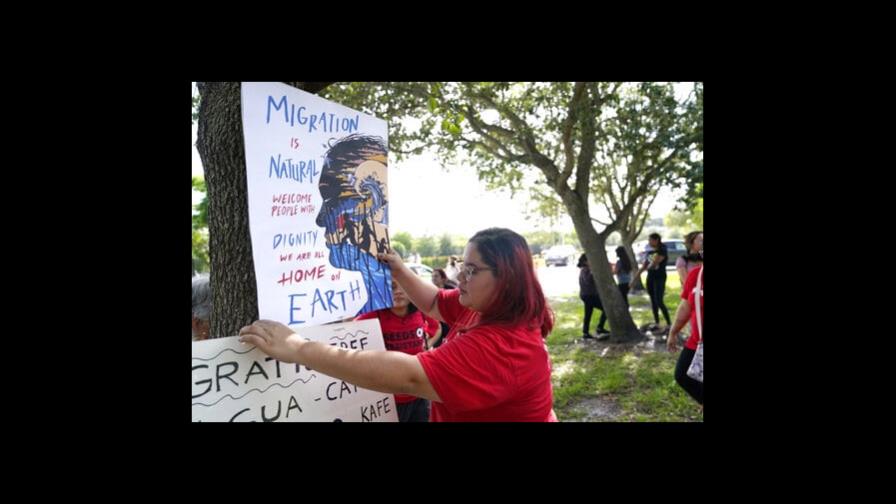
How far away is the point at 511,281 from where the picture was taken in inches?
72.1

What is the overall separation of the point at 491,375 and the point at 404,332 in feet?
5.50

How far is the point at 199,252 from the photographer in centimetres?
2394

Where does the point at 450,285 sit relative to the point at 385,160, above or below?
below

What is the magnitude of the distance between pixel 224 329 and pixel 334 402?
0.62 meters

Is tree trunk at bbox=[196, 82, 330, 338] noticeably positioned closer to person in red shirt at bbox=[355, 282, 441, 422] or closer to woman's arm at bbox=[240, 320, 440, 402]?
woman's arm at bbox=[240, 320, 440, 402]

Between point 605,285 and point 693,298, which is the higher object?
point 693,298

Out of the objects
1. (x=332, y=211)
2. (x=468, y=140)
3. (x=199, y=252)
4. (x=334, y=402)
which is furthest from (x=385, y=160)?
(x=199, y=252)

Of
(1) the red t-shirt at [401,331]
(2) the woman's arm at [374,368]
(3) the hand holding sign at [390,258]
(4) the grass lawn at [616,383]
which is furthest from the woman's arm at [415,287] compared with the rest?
(4) the grass lawn at [616,383]

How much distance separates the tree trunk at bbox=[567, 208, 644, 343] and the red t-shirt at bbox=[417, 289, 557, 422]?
7.33 meters

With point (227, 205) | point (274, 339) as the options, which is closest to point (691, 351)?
point (274, 339)

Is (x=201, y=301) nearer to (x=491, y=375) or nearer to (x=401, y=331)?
(x=401, y=331)

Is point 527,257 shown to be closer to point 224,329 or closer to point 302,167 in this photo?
point 302,167

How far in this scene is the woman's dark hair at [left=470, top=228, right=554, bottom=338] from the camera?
177 centimetres

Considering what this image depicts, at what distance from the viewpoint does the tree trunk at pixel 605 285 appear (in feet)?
28.8
